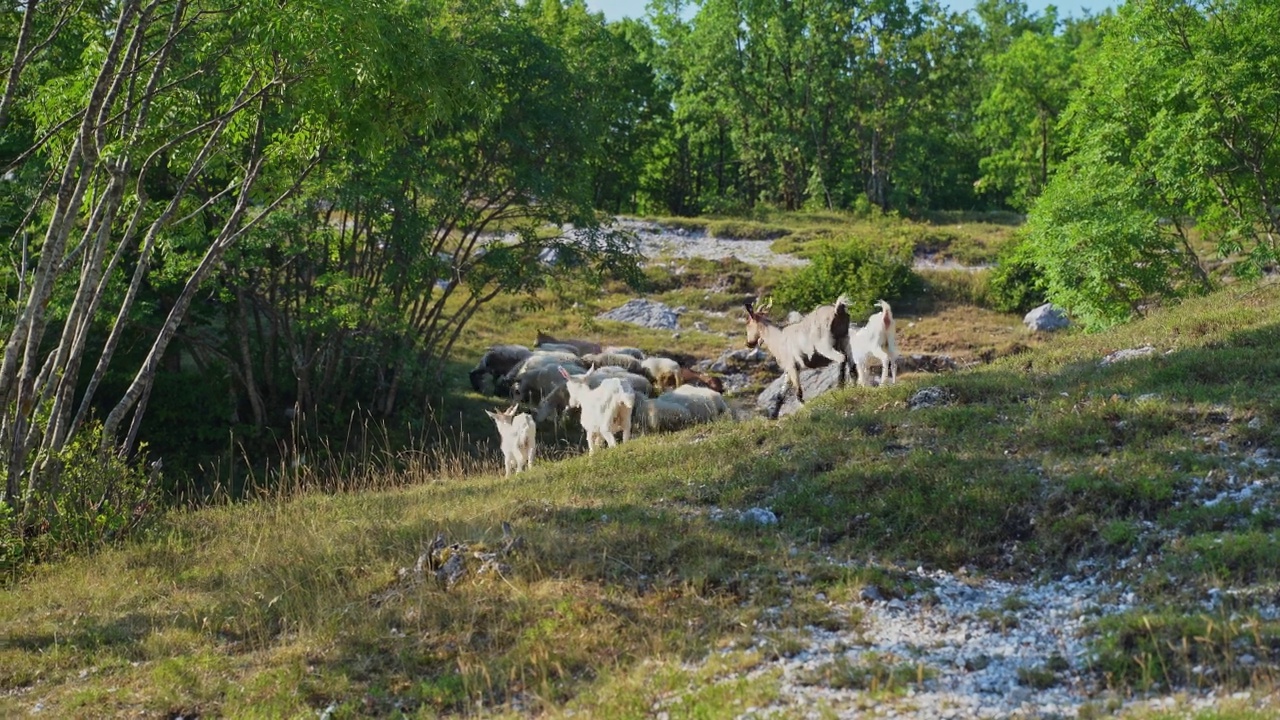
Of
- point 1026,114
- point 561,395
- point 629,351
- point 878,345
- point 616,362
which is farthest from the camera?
point 1026,114

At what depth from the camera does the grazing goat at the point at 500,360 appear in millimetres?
27641

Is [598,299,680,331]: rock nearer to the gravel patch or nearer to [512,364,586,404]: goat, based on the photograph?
the gravel patch

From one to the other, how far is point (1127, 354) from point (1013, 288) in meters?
19.7

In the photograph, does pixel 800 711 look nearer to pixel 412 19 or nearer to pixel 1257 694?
pixel 1257 694

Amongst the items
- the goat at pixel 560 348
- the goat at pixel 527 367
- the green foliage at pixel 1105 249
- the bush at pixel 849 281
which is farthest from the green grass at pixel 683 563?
the bush at pixel 849 281

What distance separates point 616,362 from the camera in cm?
2652

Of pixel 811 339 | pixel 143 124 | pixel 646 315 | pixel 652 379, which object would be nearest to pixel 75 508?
pixel 143 124

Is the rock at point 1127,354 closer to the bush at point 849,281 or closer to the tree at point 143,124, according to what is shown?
the tree at point 143,124

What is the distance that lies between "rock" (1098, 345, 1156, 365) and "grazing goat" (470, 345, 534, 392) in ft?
50.8

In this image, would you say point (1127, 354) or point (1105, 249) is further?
point (1105, 249)

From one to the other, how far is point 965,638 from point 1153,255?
1738 cm

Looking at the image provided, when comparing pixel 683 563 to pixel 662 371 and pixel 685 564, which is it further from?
pixel 662 371

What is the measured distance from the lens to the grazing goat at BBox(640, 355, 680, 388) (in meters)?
25.2

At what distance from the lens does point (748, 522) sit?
9.92 meters
